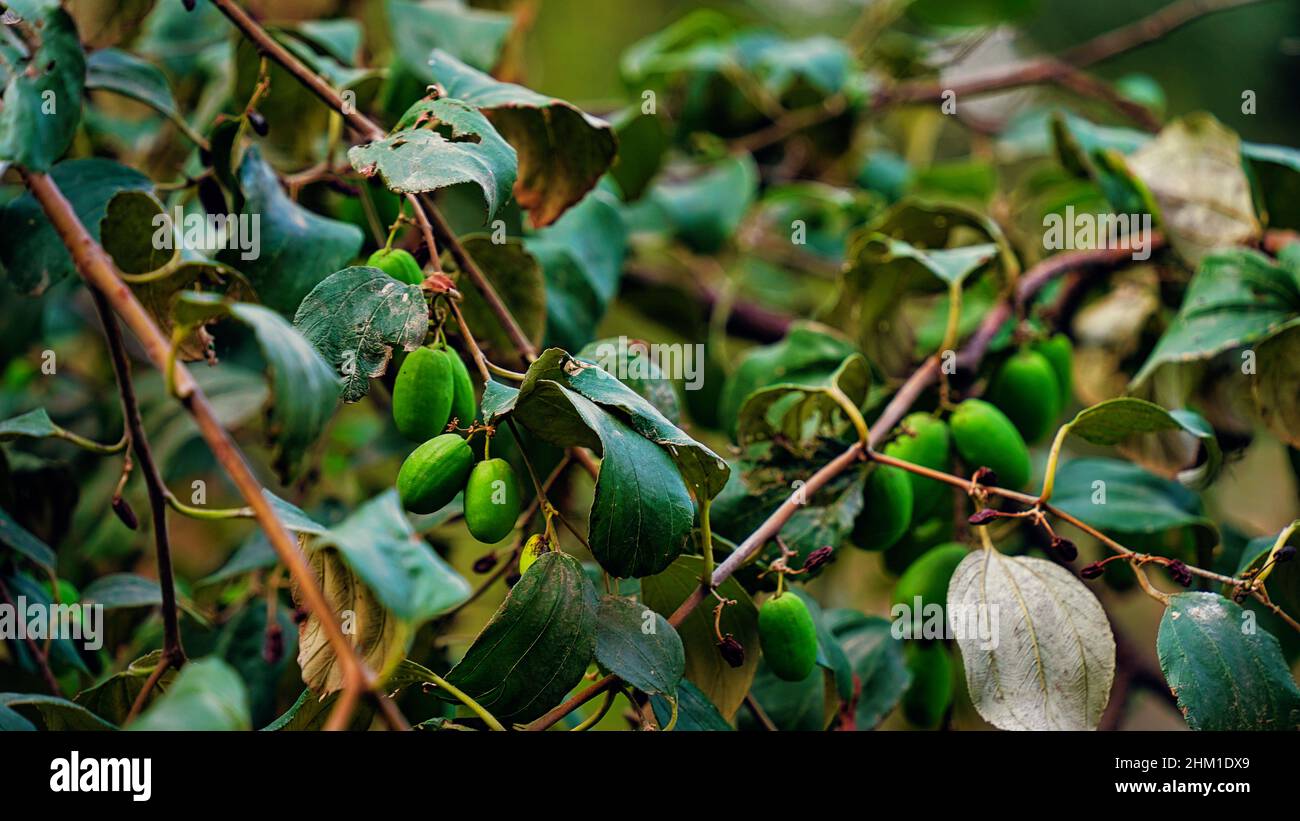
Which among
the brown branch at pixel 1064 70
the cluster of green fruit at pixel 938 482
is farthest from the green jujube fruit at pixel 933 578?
the brown branch at pixel 1064 70

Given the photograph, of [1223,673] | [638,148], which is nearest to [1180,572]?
[1223,673]

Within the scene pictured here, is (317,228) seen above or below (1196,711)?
above

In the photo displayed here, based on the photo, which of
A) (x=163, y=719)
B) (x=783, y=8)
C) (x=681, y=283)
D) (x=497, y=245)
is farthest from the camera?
(x=783, y=8)

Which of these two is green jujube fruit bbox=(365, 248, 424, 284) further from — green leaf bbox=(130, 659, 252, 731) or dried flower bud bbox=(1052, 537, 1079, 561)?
dried flower bud bbox=(1052, 537, 1079, 561)

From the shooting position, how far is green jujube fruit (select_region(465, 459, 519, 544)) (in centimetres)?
36

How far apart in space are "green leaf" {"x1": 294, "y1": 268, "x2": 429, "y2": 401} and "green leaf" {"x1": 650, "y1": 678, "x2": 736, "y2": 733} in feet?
0.55

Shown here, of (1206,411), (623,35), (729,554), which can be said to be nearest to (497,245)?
(729,554)

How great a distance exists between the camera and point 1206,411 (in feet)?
2.20

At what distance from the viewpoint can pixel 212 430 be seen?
0.92ft

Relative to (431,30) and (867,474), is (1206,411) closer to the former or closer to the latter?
(867,474)

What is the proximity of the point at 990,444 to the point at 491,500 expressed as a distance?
10.8 inches

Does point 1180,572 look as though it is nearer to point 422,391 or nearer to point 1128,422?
point 1128,422

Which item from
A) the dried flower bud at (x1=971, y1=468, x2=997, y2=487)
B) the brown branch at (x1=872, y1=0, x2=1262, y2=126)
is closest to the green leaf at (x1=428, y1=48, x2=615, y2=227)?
the dried flower bud at (x1=971, y1=468, x2=997, y2=487)
